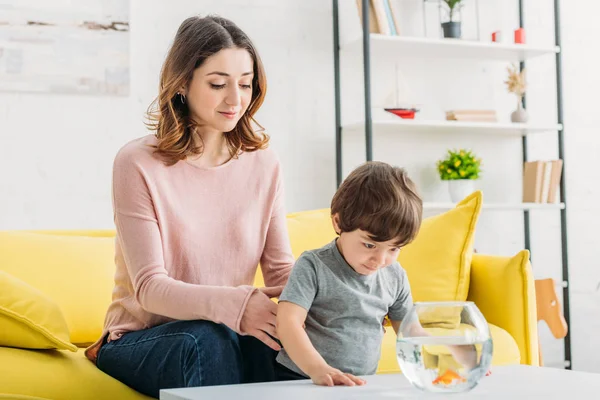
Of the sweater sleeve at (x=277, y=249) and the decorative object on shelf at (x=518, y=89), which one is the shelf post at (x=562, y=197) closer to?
the decorative object on shelf at (x=518, y=89)

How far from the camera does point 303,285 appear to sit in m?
1.46

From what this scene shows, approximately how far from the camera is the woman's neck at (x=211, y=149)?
171cm

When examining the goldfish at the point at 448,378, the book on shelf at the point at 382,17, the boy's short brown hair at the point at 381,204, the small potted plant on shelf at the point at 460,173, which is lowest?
the goldfish at the point at 448,378

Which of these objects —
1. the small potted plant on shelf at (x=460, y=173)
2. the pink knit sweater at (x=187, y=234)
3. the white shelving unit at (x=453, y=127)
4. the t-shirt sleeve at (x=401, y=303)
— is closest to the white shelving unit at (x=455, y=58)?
the white shelving unit at (x=453, y=127)

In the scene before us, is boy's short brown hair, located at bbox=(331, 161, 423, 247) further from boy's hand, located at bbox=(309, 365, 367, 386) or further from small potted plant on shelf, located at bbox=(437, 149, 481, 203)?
small potted plant on shelf, located at bbox=(437, 149, 481, 203)

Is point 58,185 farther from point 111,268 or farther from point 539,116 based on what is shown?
point 539,116

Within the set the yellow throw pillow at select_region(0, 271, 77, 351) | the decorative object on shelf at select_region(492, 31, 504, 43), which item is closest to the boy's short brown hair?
the yellow throw pillow at select_region(0, 271, 77, 351)

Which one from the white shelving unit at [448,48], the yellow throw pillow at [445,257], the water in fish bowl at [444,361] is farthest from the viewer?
the white shelving unit at [448,48]

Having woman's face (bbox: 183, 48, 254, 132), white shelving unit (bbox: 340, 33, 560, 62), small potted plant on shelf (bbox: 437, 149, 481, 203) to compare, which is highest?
white shelving unit (bbox: 340, 33, 560, 62)

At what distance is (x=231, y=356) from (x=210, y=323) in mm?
69

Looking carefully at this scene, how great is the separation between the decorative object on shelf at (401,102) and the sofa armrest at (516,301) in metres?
1.23

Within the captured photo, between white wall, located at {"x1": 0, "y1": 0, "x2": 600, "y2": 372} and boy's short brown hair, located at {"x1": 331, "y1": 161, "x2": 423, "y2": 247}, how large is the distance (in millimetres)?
1697

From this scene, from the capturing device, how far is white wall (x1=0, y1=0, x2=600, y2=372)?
2869 mm

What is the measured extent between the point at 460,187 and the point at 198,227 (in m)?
1.84
